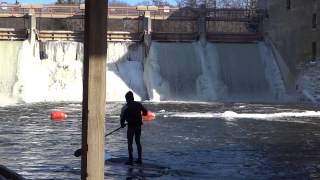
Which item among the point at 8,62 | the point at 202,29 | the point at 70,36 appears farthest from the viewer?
the point at 202,29

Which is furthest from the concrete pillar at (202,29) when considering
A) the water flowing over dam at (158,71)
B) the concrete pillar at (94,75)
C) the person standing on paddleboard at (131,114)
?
the concrete pillar at (94,75)

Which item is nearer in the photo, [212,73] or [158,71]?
[158,71]

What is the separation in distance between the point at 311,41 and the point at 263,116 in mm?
17874

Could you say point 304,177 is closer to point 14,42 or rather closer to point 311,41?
point 311,41

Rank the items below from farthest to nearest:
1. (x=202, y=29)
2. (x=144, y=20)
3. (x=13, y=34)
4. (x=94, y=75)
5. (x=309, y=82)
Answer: (x=202, y=29)
(x=144, y=20)
(x=13, y=34)
(x=309, y=82)
(x=94, y=75)

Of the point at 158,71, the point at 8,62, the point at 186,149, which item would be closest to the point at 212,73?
the point at 158,71

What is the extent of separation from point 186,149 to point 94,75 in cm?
1257

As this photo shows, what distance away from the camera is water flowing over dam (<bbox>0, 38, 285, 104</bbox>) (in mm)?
50344

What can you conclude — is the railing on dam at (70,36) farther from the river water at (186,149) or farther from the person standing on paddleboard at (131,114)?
the person standing on paddleboard at (131,114)

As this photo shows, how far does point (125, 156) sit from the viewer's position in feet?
49.8

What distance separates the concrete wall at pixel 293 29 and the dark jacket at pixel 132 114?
35077 millimetres

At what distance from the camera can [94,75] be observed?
4.67 metres

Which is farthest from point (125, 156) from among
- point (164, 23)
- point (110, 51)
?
point (164, 23)

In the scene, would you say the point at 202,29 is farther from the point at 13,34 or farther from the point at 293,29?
the point at 13,34
